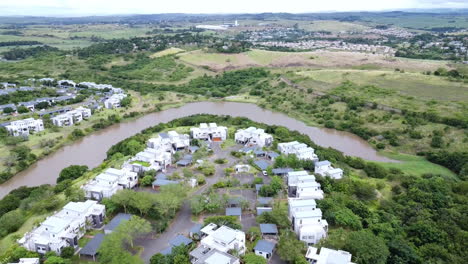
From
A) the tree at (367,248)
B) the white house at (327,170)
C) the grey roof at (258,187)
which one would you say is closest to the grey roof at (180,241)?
the grey roof at (258,187)

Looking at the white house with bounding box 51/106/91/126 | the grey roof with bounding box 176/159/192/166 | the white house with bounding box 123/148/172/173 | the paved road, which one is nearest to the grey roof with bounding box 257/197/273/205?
the paved road

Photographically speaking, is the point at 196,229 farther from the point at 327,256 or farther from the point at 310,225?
the point at 327,256

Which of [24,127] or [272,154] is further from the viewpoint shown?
[24,127]

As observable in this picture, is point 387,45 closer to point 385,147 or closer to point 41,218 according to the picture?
point 385,147

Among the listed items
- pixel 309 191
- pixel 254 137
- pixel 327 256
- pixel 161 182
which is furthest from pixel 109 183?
pixel 327 256

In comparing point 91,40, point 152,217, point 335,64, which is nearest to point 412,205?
point 152,217
